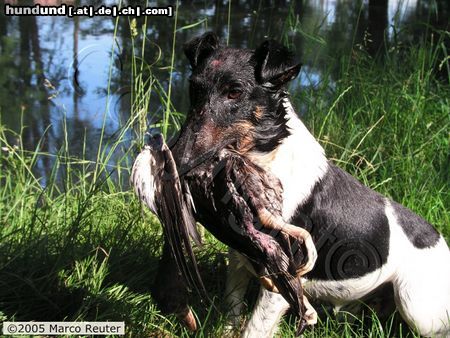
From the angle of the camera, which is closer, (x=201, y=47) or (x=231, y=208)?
(x=231, y=208)

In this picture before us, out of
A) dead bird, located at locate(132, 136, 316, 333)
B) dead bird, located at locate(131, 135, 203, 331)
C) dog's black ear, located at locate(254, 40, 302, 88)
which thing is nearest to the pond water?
dog's black ear, located at locate(254, 40, 302, 88)

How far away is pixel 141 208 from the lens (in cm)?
321

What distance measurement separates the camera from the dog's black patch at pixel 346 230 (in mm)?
3031

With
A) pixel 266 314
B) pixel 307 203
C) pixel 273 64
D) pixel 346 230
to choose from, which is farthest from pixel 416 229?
pixel 273 64

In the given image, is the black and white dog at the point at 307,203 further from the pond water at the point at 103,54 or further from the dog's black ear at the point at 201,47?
the pond water at the point at 103,54

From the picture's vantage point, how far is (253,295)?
356cm

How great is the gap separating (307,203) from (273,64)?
25.7 inches

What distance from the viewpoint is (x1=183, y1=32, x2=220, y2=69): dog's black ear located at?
279 centimetres

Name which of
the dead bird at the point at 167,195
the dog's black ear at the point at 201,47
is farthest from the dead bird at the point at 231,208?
the dog's black ear at the point at 201,47

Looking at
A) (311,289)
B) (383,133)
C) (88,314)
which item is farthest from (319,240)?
(383,133)

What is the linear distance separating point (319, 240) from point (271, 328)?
0.46 meters

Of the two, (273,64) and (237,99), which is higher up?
(273,64)

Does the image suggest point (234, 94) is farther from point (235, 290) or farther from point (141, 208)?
point (235, 290)

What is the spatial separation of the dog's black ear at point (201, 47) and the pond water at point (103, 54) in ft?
6.49
